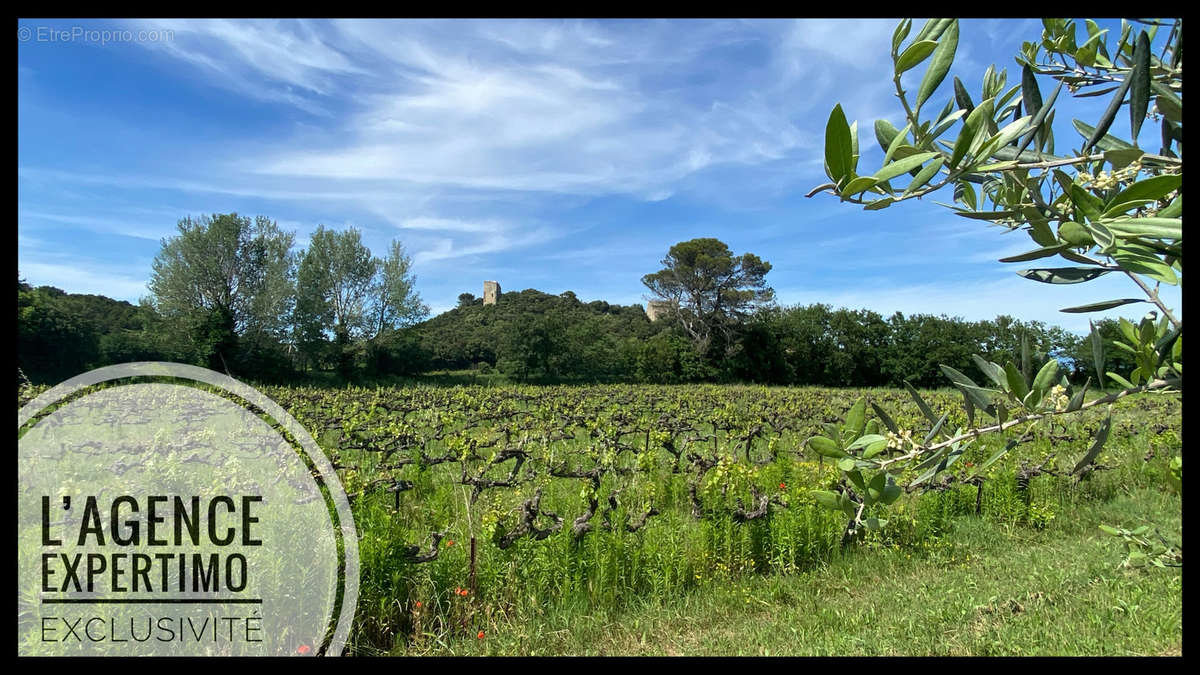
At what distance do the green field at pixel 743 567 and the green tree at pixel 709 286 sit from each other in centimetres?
3217

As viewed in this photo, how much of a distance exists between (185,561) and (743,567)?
10.4 feet

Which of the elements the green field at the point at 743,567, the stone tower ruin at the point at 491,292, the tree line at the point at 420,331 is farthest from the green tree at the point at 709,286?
the green field at the point at 743,567

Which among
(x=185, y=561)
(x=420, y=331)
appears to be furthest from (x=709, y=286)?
(x=185, y=561)

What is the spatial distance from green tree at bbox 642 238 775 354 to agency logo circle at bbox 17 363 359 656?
116ft

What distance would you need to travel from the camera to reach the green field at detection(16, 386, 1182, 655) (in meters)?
2.87

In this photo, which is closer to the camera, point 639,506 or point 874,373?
point 639,506

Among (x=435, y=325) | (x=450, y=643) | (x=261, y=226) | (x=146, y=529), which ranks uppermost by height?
(x=261, y=226)

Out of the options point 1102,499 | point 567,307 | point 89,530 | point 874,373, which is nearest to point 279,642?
point 89,530

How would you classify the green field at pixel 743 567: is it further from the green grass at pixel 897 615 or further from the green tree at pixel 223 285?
the green tree at pixel 223 285

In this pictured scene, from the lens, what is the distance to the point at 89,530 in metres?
2.57

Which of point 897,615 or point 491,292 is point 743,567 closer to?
point 897,615

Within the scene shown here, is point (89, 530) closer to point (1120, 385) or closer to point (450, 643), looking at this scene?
point (450, 643)

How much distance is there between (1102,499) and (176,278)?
1194 inches

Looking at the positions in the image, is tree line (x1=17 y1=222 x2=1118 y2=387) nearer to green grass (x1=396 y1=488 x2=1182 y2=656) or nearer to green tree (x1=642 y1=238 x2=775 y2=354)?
green tree (x1=642 y1=238 x2=775 y2=354)
